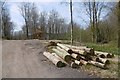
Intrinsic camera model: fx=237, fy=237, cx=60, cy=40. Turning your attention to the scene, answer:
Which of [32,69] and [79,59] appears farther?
[79,59]

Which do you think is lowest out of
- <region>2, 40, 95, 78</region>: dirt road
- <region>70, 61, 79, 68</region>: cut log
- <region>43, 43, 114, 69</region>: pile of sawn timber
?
<region>2, 40, 95, 78</region>: dirt road

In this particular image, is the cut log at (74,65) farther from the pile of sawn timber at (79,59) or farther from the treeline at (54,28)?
the treeline at (54,28)

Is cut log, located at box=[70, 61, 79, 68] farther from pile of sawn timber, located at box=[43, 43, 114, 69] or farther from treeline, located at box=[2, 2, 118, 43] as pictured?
treeline, located at box=[2, 2, 118, 43]

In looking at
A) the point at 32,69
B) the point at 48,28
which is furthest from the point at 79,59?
the point at 48,28

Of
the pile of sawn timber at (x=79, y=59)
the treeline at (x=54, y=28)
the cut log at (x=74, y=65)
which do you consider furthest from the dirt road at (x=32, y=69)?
the treeline at (x=54, y=28)

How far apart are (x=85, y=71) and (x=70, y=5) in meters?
11.4

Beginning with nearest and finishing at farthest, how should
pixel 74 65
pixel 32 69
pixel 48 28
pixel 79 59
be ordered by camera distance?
1. pixel 74 65
2. pixel 32 69
3. pixel 79 59
4. pixel 48 28

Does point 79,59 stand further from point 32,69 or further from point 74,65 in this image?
point 32,69

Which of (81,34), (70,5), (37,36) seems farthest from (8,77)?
(81,34)

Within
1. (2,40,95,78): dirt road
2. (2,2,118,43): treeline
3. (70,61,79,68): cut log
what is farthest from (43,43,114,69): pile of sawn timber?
(2,2,118,43): treeline

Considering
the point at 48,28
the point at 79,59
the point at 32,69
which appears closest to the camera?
the point at 32,69

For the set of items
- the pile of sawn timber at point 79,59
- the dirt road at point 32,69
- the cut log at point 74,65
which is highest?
the pile of sawn timber at point 79,59

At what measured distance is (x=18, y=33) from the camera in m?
43.3

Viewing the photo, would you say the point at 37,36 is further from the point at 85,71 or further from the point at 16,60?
the point at 85,71
